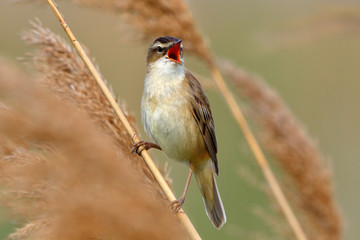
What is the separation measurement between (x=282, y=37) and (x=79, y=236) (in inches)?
94.5

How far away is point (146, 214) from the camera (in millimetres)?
1146

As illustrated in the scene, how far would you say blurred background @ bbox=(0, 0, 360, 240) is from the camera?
390cm

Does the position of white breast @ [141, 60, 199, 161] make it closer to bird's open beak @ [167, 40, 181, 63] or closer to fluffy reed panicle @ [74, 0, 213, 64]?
bird's open beak @ [167, 40, 181, 63]

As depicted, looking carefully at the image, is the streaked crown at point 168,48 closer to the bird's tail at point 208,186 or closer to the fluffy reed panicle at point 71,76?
the bird's tail at point 208,186

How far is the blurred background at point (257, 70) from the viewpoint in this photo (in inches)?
153

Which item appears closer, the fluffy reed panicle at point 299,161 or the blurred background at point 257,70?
the fluffy reed panicle at point 299,161

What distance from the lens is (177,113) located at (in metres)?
2.92

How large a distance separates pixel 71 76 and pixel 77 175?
1.00 meters

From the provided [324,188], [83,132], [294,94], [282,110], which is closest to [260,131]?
[282,110]

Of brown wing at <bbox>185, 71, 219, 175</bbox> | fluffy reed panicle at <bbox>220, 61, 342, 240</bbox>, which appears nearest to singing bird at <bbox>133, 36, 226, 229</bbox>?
brown wing at <bbox>185, 71, 219, 175</bbox>

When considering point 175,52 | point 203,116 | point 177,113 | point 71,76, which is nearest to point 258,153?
point 203,116

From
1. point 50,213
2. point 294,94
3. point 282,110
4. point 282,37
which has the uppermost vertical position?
point 294,94

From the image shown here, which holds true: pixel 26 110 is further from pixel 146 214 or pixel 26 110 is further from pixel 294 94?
pixel 294 94

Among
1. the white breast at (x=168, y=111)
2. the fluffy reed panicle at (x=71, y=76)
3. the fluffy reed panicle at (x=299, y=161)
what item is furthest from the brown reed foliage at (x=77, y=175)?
the fluffy reed panicle at (x=299, y=161)
